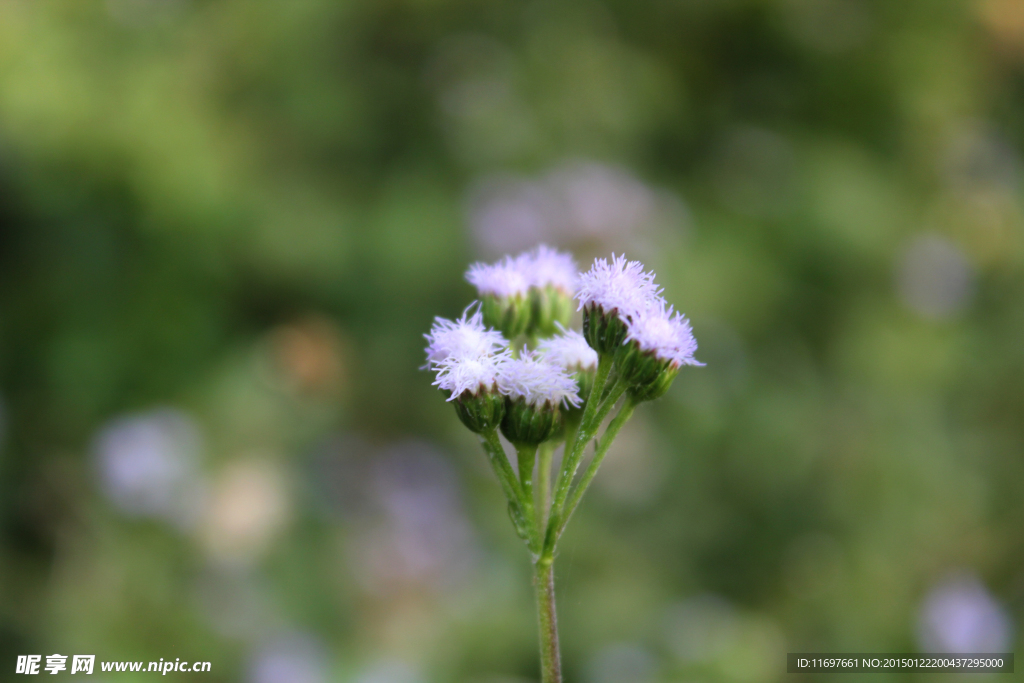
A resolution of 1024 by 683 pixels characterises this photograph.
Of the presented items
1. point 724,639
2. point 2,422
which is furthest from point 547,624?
point 2,422

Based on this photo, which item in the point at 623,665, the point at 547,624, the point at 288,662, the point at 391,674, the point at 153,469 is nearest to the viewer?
the point at 547,624

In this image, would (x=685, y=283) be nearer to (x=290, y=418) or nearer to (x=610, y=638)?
(x=610, y=638)

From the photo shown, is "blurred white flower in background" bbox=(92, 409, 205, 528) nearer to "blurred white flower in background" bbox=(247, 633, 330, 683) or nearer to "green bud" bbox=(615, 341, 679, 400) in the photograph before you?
"blurred white flower in background" bbox=(247, 633, 330, 683)

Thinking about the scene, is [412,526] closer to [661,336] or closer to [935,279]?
[661,336]

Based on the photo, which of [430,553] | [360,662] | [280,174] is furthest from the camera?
[280,174]

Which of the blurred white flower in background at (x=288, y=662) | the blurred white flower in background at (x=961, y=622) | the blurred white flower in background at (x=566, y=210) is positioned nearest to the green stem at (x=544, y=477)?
the blurred white flower in background at (x=288, y=662)

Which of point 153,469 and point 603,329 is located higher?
point 153,469

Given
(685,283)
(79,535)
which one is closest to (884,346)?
(685,283)

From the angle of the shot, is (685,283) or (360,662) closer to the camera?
(360,662)
